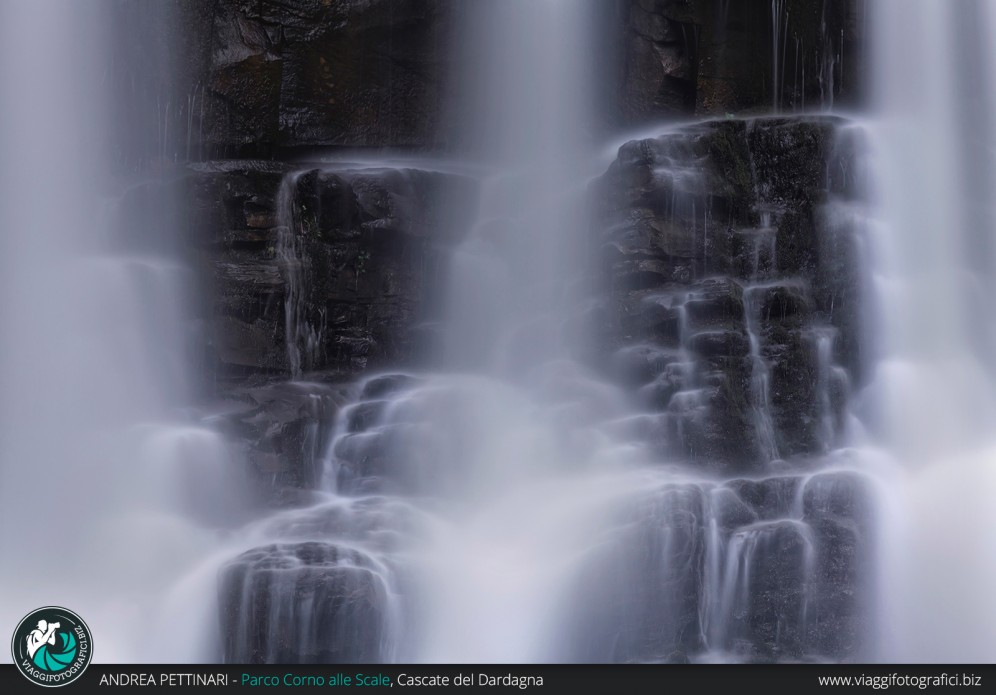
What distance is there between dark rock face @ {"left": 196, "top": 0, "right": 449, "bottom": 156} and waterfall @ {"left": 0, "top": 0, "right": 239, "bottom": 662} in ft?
2.88

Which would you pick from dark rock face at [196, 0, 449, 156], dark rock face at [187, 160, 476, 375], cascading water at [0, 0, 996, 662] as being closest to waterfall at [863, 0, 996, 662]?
cascading water at [0, 0, 996, 662]

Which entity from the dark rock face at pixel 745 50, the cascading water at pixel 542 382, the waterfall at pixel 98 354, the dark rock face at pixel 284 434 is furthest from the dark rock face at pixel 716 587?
the dark rock face at pixel 745 50

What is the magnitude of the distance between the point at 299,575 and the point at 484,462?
331 centimetres

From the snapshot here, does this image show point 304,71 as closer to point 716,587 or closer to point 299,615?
point 299,615

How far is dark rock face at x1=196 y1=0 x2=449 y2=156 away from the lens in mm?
15789

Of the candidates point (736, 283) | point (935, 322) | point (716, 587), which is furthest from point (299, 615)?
point (935, 322)

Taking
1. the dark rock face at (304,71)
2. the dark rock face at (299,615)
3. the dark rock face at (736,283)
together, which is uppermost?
the dark rock face at (304,71)

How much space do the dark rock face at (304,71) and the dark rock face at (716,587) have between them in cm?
789

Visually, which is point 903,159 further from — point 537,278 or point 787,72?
point 537,278

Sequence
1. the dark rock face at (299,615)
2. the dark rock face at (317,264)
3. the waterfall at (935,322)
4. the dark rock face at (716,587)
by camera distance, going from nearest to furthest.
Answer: the dark rock face at (299,615) < the dark rock face at (716,587) < the waterfall at (935,322) < the dark rock face at (317,264)

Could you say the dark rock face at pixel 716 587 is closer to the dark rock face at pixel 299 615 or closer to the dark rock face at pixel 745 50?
the dark rock face at pixel 299 615

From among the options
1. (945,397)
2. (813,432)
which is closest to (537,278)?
(813,432)

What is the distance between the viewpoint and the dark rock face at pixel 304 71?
1579cm

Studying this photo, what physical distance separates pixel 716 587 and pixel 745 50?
8793 mm
